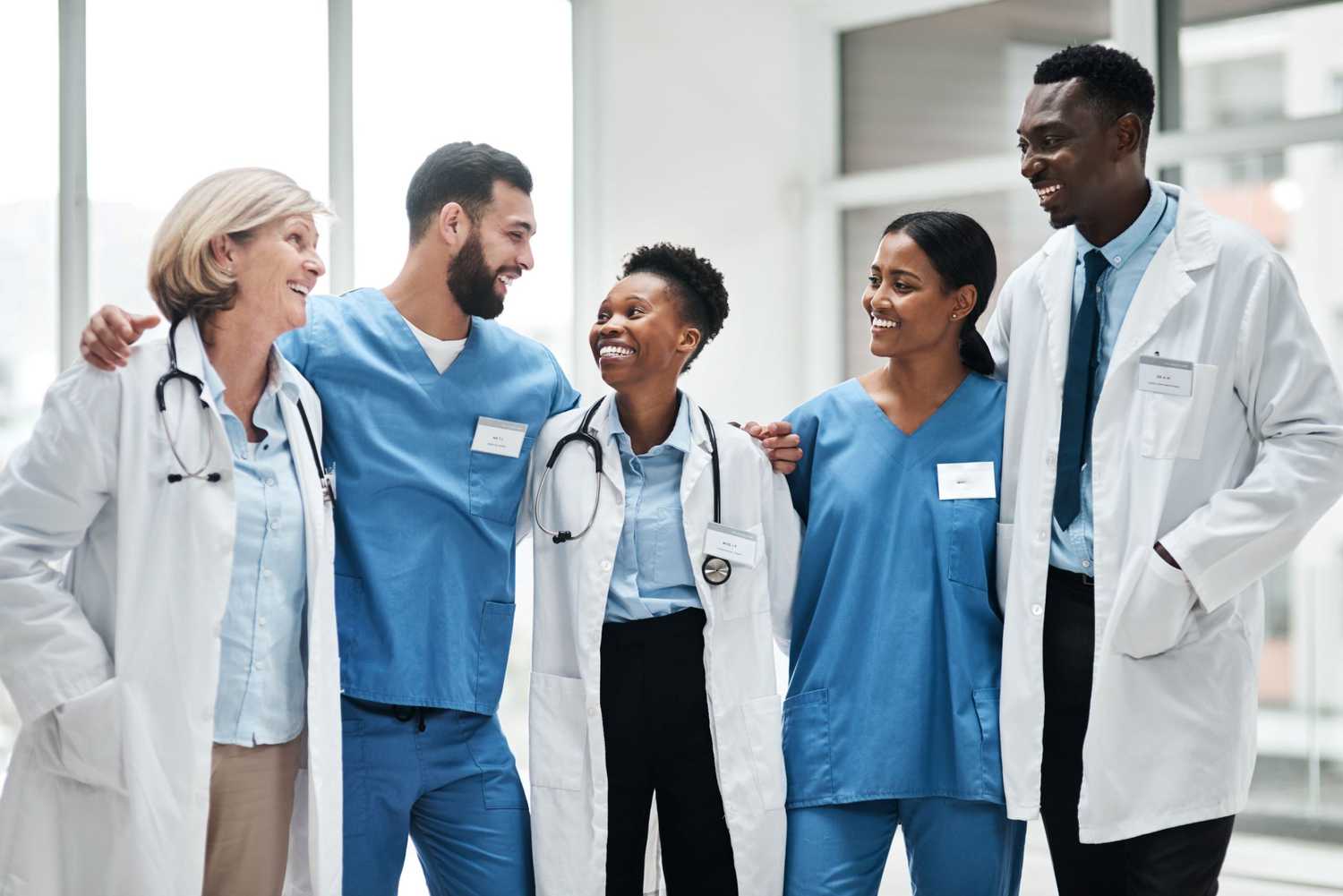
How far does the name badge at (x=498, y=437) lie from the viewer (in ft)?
8.17

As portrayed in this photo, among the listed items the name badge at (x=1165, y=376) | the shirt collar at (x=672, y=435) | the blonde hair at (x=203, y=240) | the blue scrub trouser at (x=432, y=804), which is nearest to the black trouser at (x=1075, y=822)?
the name badge at (x=1165, y=376)

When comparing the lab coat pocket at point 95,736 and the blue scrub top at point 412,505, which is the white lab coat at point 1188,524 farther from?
the lab coat pocket at point 95,736

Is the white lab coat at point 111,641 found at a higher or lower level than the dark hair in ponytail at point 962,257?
lower

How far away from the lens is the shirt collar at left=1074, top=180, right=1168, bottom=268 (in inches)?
93.2

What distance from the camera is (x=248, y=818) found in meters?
2.13

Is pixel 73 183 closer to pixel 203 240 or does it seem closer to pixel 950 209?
pixel 203 240

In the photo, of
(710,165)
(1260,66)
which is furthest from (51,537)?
(1260,66)

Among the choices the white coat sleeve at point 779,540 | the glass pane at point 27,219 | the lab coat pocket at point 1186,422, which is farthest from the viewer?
the glass pane at point 27,219

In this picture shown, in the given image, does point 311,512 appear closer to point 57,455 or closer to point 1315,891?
point 57,455

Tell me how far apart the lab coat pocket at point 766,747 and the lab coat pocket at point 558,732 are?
296 mm

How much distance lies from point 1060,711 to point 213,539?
1.46 m

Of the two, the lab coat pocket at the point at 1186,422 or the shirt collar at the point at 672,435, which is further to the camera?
the shirt collar at the point at 672,435

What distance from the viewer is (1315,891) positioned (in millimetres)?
4320

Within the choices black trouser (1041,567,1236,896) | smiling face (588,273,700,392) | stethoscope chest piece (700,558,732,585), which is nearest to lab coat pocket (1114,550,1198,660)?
black trouser (1041,567,1236,896)
